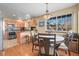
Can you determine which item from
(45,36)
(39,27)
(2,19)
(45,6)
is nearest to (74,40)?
(45,36)

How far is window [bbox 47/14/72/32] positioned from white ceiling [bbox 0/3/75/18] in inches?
6.8

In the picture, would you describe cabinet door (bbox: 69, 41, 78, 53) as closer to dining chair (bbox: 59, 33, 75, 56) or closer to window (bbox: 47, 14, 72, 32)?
dining chair (bbox: 59, 33, 75, 56)

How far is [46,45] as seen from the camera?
1.97 meters

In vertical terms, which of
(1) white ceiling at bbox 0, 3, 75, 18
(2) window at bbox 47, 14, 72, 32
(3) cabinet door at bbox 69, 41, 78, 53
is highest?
(1) white ceiling at bbox 0, 3, 75, 18

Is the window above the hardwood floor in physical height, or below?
above

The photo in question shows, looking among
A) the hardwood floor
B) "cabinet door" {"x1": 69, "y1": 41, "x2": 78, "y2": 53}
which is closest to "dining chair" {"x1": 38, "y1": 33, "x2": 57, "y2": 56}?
the hardwood floor

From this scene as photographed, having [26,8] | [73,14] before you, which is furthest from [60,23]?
[26,8]

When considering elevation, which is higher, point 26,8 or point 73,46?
point 26,8

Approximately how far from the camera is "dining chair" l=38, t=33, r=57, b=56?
1.91 m

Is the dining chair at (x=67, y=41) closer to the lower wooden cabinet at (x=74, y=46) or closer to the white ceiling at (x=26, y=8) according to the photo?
the lower wooden cabinet at (x=74, y=46)

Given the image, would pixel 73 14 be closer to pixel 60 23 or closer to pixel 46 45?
pixel 60 23

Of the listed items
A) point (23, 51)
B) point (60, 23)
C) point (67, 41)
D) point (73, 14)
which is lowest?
point (23, 51)

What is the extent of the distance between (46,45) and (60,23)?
1.55 feet

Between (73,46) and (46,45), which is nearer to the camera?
(73,46)
